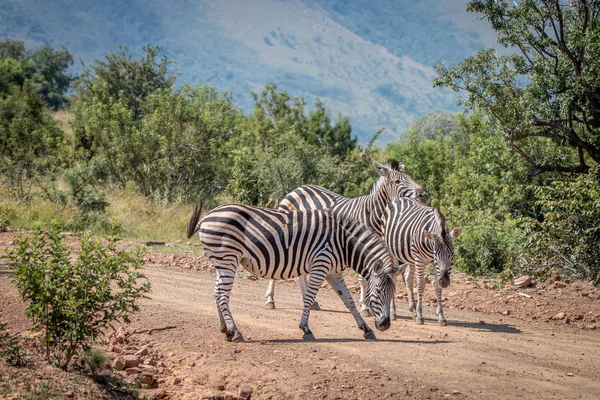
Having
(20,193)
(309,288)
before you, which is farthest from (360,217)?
(20,193)

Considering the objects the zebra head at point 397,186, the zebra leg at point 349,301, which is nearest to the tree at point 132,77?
the zebra head at point 397,186

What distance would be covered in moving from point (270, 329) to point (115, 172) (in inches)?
623

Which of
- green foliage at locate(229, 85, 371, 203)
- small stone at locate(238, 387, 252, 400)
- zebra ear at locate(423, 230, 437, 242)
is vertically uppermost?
green foliage at locate(229, 85, 371, 203)

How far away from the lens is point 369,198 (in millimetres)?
12859

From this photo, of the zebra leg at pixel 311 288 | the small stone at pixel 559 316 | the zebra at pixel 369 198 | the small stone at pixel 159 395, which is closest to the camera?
the small stone at pixel 159 395

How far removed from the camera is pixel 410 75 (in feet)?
606

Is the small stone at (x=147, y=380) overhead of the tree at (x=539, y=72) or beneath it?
beneath

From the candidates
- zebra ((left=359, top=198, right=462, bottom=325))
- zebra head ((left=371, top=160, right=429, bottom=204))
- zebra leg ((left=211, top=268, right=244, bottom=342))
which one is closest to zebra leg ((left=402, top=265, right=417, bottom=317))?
zebra ((left=359, top=198, right=462, bottom=325))

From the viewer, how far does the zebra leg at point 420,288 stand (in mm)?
11117

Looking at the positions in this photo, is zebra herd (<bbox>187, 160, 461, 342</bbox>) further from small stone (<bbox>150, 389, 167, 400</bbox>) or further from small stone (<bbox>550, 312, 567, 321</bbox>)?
small stone (<bbox>550, 312, 567, 321</bbox>)

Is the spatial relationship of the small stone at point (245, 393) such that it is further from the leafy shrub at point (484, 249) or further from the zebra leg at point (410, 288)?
the leafy shrub at point (484, 249)

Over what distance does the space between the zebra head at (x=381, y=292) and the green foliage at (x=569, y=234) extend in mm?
5586

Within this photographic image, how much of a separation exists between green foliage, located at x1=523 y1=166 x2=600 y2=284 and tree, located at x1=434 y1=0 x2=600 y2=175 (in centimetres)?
165

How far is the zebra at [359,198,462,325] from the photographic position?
10.9m
